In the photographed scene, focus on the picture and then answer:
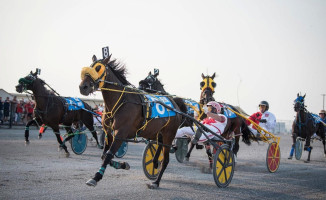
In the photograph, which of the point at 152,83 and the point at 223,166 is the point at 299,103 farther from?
the point at 223,166

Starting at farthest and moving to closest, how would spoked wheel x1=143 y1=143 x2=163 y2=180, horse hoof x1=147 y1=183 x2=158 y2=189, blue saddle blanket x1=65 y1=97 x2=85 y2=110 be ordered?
blue saddle blanket x1=65 y1=97 x2=85 y2=110, spoked wheel x1=143 y1=143 x2=163 y2=180, horse hoof x1=147 y1=183 x2=158 y2=189

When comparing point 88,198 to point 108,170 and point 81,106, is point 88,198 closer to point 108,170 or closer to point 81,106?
point 108,170

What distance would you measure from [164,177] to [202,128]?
4.84ft

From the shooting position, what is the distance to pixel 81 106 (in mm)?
13508

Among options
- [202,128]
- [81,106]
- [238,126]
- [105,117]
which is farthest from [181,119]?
[81,106]

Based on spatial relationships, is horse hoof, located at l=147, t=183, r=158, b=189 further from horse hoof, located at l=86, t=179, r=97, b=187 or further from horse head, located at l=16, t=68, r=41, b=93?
horse head, located at l=16, t=68, r=41, b=93

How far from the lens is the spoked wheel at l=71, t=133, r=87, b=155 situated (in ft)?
42.2

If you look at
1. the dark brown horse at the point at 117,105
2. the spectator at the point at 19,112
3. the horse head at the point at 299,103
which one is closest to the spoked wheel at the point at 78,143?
the dark brown horse at the point at 117,105

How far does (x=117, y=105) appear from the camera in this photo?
6984 millimetres

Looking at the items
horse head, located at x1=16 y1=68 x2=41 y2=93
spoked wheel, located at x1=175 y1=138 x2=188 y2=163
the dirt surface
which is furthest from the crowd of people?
spoked wheel, located at x1=175 y1=138 x2=188 y2=163

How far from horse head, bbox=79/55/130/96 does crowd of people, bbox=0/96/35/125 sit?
16.7 m

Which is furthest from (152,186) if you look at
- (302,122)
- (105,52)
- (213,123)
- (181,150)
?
(302,122)

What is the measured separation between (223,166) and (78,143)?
22.1ft

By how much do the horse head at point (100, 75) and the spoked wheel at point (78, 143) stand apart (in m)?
5.96
